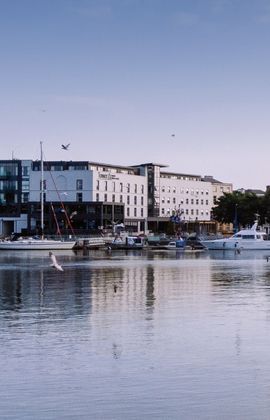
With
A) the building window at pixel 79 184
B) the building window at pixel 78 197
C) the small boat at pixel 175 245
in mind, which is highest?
the building window at pixel 79 184

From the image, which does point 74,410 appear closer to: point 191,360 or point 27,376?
point 27,376

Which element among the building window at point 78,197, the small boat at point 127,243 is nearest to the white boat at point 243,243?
the small boat at point 127,243

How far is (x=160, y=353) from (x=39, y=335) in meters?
6.70

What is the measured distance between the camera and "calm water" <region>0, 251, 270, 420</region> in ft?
69.0

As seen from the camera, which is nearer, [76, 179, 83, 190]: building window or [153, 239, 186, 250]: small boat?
[153, 239, 186, 250]: small boat

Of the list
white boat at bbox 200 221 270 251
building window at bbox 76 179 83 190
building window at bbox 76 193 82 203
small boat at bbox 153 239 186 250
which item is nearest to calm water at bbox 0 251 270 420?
white boat at bbox 200 221 270 251

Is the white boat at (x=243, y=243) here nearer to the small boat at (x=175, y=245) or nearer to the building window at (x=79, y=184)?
the small boat at (x=175, y=245)

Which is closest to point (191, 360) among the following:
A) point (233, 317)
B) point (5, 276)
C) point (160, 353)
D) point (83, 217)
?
point (160, 353)

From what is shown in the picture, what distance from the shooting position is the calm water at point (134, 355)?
21.0 meters

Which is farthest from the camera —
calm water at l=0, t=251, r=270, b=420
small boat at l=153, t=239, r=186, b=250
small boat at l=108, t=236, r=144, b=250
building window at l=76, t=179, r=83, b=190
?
building window at l=76, t=179, r=83, b=190

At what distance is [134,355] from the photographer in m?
27.9

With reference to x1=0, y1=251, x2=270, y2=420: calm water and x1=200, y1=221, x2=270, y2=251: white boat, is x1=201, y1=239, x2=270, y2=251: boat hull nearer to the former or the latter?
x1=200, y1=221, x2=270, y2=251: white boat

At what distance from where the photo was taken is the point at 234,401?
2150cm

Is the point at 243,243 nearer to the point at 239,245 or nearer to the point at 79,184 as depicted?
the point at 239,245
